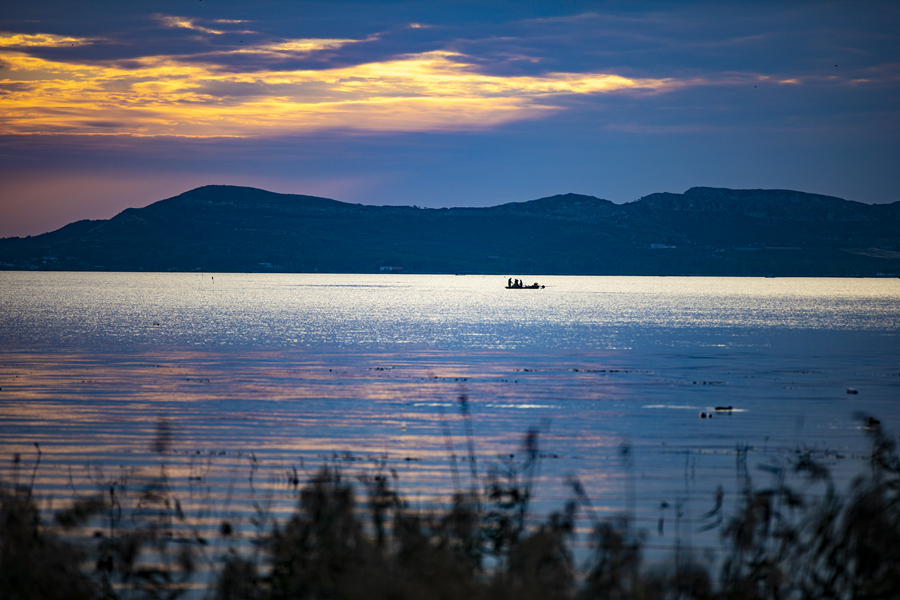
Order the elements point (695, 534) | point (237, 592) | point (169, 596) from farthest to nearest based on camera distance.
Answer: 1. point (695, 534)
2. point (169, 596)
3. point (237, 592)

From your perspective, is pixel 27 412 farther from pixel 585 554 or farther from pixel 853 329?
pixel 853 329

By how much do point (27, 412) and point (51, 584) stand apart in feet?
81.4

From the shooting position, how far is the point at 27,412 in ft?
101

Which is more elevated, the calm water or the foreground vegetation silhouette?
the foreground vegetation silhouette

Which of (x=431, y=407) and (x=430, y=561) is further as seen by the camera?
(x=431, y=407)

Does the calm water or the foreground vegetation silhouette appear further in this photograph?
the calm water

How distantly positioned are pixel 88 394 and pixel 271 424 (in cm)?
1141

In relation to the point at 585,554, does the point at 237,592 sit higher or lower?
higher

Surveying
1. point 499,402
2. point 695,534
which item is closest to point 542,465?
point 695,534

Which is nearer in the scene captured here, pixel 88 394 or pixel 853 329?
pixel 88 394

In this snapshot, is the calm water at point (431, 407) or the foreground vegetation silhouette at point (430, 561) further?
the calm water at point (431, 407)

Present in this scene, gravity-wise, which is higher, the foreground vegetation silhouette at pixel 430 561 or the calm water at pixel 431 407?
the foreground vegetation silhouette at pixel 430 561

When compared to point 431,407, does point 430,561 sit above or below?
above

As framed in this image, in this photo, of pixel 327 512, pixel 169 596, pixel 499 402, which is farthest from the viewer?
pixel 499 402
